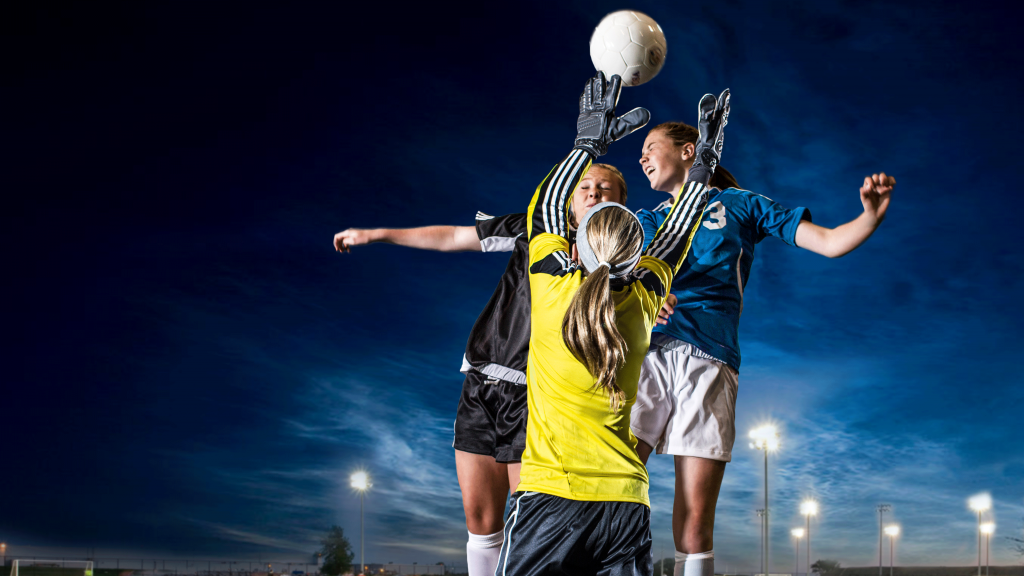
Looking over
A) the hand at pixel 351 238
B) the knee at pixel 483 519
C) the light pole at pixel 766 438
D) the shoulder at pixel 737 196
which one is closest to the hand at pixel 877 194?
the shoulder at pixel 737 196

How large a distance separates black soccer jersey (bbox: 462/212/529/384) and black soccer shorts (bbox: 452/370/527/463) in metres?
0.07

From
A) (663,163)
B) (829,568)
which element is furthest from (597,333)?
(829,568)

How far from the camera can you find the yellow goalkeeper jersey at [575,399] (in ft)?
8.82

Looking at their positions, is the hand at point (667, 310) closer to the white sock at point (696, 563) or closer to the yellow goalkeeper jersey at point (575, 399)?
the yellow goalkeeper jersey at point (575, 399)

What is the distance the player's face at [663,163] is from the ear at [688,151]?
0.02 metres

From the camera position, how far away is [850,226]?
3756 mm

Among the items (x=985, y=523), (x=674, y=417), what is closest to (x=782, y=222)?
(x=674, y=417)

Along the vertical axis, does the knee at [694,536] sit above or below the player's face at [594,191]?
below

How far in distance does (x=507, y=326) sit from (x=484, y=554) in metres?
1.28

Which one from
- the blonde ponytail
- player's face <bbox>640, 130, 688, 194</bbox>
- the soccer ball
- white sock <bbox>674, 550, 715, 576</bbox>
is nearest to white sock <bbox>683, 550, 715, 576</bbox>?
white sock <bbox>674, 550, 715, 576</bbox>

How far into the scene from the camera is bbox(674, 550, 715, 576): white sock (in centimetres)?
373

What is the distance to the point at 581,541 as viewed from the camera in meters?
2.63

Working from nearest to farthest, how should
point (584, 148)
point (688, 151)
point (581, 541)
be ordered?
point (581, 541), point (584, 148), point (688, 151)

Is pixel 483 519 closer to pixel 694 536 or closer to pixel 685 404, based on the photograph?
pixel 694 536
